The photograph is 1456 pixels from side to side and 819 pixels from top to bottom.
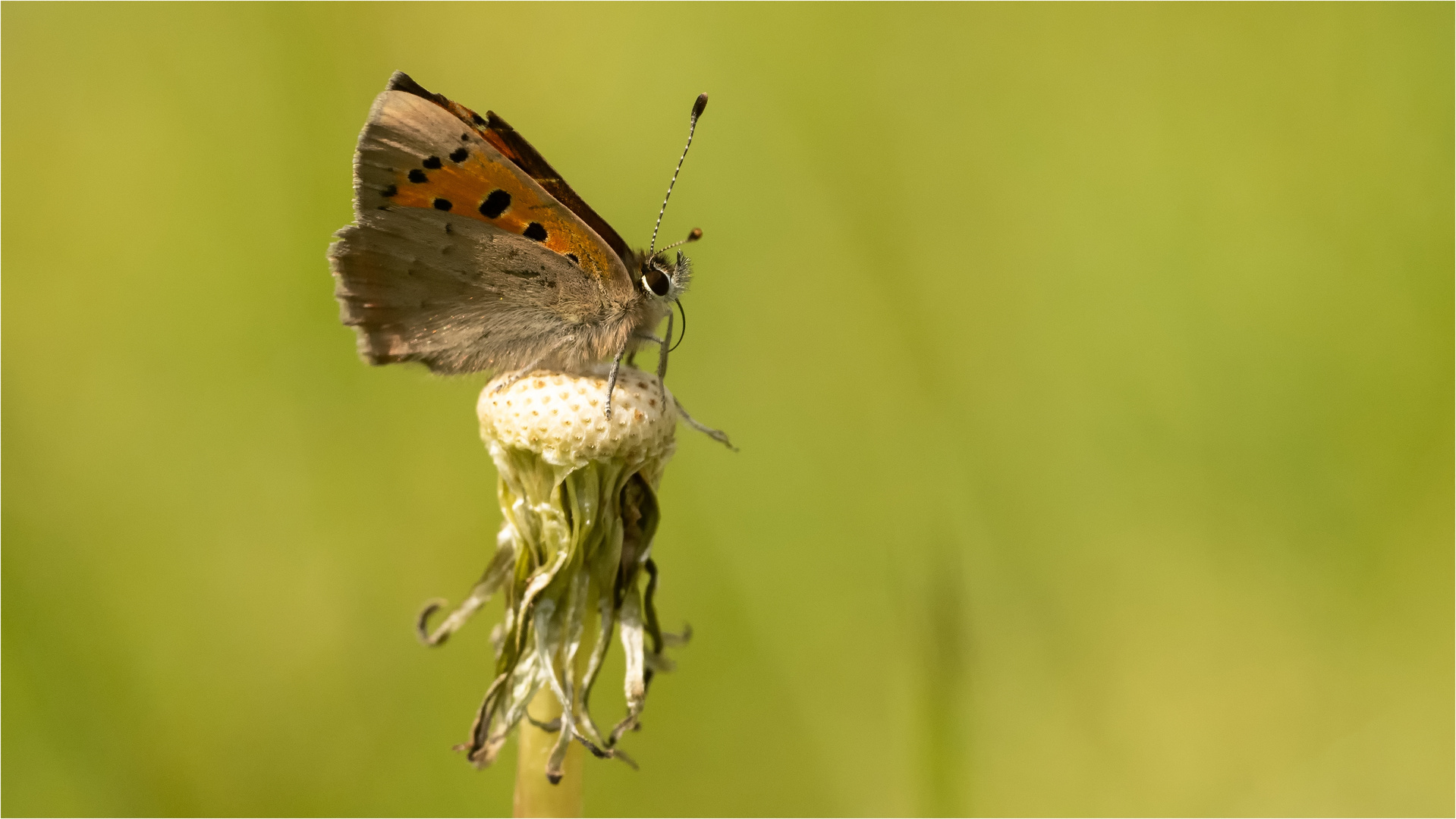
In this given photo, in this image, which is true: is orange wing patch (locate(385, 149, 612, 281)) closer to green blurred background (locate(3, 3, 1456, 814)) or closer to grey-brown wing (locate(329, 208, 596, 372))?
grey-brown wing (locate(329, 208, 596, 372))

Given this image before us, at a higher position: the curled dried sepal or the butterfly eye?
the butterfly eye

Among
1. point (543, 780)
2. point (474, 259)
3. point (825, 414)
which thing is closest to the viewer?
point (543, 780)

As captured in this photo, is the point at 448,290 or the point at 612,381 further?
the point at 448,290

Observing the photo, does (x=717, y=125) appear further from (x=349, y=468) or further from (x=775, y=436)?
(x=349, y=468)

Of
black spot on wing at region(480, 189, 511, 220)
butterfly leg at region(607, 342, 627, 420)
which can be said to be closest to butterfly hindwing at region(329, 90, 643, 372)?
black spot on wing at region(480, 189, 511, 220)

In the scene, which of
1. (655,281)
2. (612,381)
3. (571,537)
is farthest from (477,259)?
(571,537)

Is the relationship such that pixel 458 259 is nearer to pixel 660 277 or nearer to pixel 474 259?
pixel 474 259

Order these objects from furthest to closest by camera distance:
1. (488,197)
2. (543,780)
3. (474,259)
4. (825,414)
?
(825,414) → (474,259) → (488,197) → (543,780)
